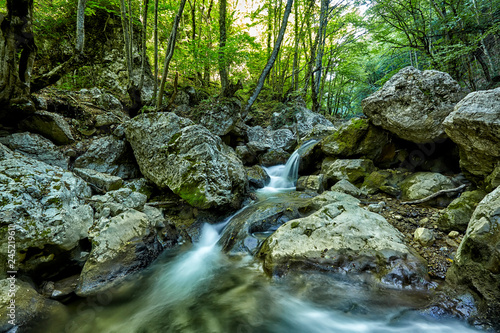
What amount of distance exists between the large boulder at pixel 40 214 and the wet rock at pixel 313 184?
19.9 feet

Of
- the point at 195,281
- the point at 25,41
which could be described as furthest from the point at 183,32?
the point at 195,281

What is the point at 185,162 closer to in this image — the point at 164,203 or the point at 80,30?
the point at 164,203

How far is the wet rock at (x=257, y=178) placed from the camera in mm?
8047

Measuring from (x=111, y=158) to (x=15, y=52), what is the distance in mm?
2854

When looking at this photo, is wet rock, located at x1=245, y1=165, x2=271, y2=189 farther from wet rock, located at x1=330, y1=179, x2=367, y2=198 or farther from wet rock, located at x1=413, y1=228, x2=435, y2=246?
wet rock, located at x1=413, y1=228, x2=435, y2=246

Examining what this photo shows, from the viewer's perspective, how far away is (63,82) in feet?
29.3

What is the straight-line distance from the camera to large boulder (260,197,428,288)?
8.87 ft

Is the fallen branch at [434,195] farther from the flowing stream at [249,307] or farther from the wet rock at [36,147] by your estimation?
the wet rock at [36,147]

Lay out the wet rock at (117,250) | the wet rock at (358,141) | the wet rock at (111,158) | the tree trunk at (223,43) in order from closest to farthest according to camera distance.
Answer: the wet rock at (117,250), the wet rock at (111,158), the wet rock at (358,141), the tree trunk at (223,43)

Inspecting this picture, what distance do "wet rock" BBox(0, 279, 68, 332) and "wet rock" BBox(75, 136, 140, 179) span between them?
11.6 feet

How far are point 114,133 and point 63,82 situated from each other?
5.54 m

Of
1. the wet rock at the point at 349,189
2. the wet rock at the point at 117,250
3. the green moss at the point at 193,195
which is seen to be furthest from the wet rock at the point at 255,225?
the wet rock at the point at 117,250

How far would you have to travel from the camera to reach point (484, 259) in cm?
204

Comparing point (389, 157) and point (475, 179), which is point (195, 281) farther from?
point (389, 157)
